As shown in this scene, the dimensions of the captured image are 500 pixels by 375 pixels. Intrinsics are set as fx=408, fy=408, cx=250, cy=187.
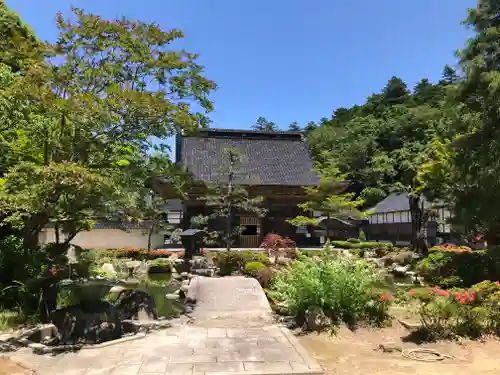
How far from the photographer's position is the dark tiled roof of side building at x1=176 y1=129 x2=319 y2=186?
88.7 feet

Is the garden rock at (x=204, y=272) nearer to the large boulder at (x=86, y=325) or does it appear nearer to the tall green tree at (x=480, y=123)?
the large boulder at (x=86, y=325)

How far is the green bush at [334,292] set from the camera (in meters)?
7.15

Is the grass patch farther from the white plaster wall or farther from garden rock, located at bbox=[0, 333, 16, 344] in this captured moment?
the white plaster wall

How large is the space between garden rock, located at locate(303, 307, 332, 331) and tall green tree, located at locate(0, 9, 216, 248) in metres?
4.05

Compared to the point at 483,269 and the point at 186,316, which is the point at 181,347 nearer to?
the point at 186,316

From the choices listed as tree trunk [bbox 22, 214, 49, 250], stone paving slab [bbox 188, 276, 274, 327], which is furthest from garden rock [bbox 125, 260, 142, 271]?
tree trunk [bbox 22, 214, 49, 250]

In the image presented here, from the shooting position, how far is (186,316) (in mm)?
8312

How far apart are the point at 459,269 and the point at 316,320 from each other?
6.56 meters

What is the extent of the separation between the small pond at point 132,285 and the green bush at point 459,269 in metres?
7.24

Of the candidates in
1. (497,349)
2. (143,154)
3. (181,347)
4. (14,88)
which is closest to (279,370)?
(181,347)

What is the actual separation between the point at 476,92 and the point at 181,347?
36.1 ft

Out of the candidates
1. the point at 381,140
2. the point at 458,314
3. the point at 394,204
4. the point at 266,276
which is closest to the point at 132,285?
the point at 266,276

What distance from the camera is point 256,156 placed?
29938 mm

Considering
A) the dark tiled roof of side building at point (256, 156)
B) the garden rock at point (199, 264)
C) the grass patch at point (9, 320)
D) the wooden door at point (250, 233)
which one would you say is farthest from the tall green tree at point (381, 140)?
the grass patch at point (9, 320)
